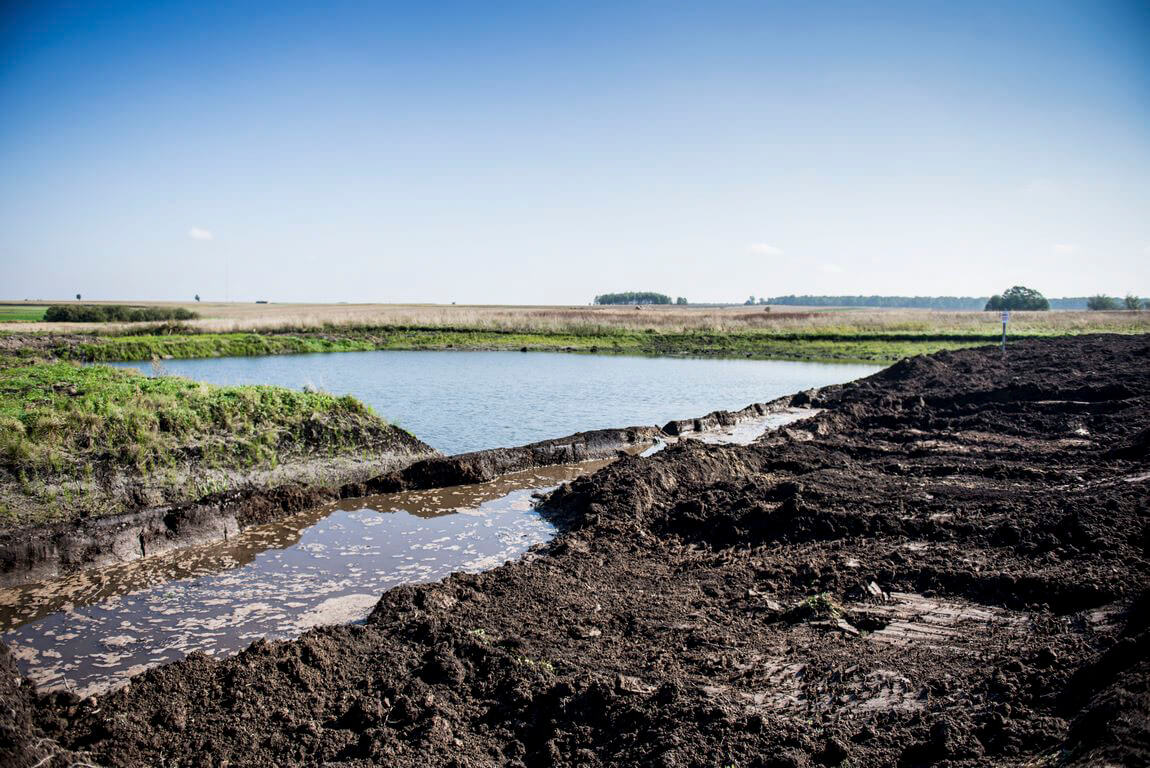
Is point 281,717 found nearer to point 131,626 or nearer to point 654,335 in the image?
point 131,626

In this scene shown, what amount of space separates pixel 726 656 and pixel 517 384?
23810 mm

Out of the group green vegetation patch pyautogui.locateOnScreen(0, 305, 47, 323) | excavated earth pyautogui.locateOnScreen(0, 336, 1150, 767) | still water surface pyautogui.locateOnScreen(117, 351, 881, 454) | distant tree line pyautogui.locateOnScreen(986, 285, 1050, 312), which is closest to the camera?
excavated earth pyautogui.locateOnScreen(0, 336, 1150, 767)

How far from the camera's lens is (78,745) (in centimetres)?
553

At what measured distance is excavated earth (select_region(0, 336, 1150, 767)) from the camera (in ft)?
17.0

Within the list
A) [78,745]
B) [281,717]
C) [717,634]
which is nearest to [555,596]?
[717,634]

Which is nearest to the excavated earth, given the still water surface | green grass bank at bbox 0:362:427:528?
green grass bank at bbox 0:362:427:528

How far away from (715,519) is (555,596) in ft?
12.0

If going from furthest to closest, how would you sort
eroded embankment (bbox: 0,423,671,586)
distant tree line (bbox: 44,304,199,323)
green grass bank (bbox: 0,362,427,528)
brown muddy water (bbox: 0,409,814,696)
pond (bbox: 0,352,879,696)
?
distant tree line (bbox: 44,304,199,323) → green grass bank (bbox: 0,362,427,528) → eroded embankment (bbox: 0,423,671,586) → pond (bbox: 0,352,879,696) → brown muddy water (bbox: 0,409,814,696)

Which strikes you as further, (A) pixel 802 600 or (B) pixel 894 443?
(B) pixel 894 443

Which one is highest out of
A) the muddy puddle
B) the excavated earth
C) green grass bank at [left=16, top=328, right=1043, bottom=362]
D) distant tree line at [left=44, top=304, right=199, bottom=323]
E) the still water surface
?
distant tree line at [left=44, top=304, right=199, bottom=323]

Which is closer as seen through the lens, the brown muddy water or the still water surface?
the brown muddy water

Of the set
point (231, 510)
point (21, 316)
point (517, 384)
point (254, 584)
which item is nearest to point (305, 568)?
point (254, 584)

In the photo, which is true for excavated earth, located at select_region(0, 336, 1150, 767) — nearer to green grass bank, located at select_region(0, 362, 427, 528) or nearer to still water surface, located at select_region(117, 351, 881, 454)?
green grass bank, located at select_region(0, 362, 427, 528)

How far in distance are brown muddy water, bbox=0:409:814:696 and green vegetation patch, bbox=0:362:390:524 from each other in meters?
2.34
